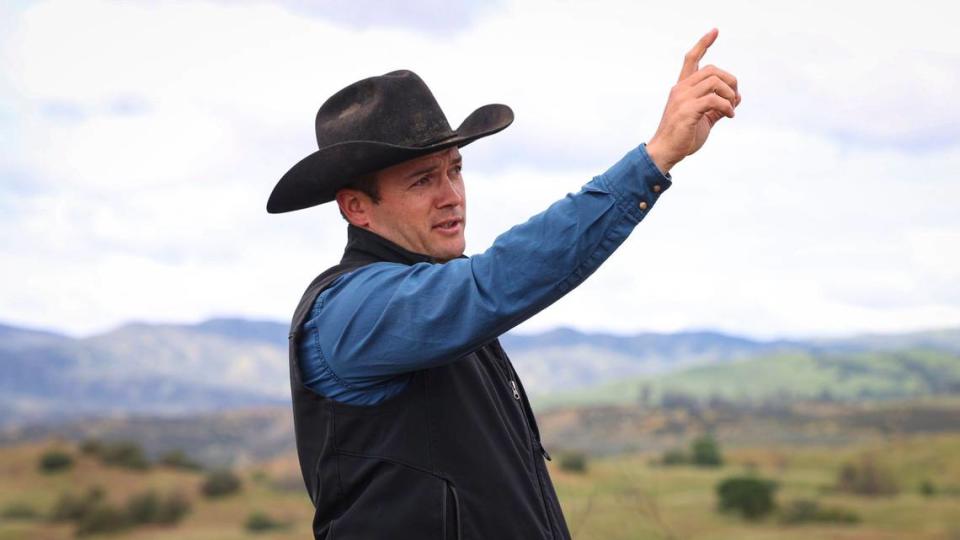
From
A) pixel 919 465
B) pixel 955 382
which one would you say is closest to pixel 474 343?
pixel 919 465

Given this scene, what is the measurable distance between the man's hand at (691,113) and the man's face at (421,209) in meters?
0.67

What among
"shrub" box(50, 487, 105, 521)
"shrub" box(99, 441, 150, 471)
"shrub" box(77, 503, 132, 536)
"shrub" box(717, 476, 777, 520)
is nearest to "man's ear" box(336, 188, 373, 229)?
"shrub" box(717, 476, 777, 520)

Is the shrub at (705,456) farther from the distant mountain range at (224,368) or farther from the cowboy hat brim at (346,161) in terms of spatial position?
the distant mountain range at (224,368)

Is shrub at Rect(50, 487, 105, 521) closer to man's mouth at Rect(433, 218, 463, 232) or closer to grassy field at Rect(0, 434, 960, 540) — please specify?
grassy field at Rect(0, 434, 960, 540)

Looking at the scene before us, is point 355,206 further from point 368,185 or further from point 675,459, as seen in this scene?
point 675,459

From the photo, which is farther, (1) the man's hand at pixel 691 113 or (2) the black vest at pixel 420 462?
(2) the black vest at pixel 420 462

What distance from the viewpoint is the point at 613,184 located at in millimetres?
2480

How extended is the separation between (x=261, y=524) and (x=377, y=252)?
80.8ft

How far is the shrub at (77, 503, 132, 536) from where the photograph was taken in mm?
26109

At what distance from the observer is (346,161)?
9.66 feet

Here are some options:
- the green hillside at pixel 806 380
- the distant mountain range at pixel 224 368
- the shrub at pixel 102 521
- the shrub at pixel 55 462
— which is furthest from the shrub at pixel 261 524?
the distant mountain range at pixel 224 368

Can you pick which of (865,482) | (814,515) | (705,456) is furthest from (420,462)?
(705,456)

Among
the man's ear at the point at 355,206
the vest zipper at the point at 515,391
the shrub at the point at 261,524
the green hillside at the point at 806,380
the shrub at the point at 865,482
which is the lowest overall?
the vest zipper at the point at 515,391

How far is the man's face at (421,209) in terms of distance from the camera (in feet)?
9.82
